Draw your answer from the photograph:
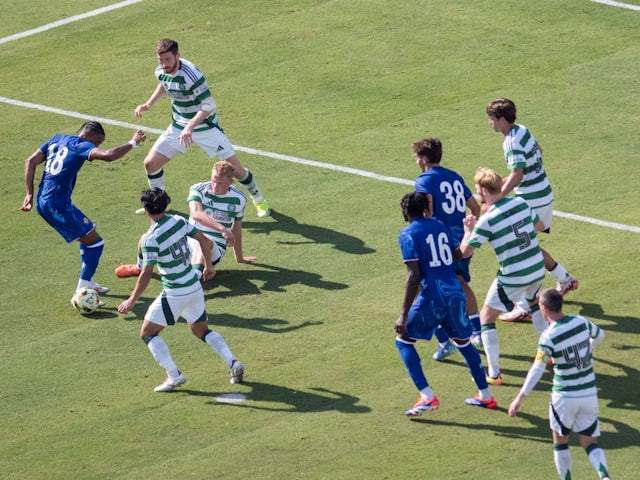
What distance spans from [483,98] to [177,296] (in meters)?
8.91

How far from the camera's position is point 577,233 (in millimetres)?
16578

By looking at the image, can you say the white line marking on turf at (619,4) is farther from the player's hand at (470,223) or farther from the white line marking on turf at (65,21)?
the player's hand at (470,223)

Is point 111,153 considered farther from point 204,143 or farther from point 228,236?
point 204,143

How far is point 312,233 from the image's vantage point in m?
17.3

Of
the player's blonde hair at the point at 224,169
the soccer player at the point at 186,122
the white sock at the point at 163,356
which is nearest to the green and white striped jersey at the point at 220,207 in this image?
the player's blonde hair at the point at 224,169

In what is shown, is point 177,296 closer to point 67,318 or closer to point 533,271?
point 67,318

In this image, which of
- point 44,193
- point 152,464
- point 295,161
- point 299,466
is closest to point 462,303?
point 299,466

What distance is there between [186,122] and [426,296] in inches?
243

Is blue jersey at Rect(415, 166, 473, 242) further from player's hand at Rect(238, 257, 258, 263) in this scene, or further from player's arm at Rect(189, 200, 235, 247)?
player's hand at Rect(238, 257, 258, 263)

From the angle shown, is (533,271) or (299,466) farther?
(533,271)

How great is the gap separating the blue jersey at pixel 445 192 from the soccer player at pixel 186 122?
4.57 metres

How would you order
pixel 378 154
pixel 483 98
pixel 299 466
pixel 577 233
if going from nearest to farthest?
pixel 299 466
pixel 577 233
pixel 378 154
pixel 483 98

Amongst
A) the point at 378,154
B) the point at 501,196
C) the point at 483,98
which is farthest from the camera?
the point at 483,98

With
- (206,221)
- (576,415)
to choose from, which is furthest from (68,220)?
(576,415)
